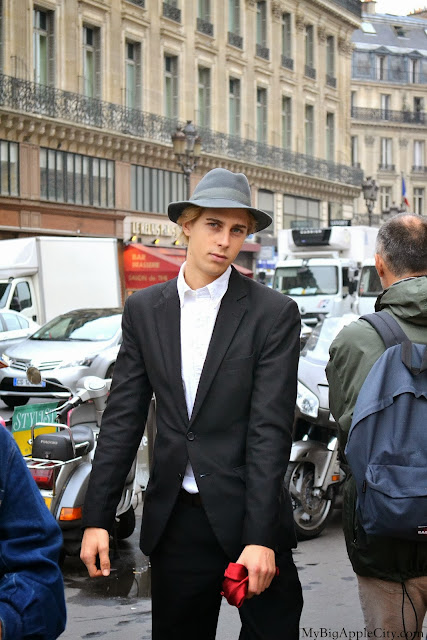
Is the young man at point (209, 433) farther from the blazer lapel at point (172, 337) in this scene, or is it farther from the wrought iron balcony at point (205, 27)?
the wrought iron balcony at point (205, 27)

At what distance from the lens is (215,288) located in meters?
3.05

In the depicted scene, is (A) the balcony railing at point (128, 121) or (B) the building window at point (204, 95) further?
(B) the building window at point (204, 95)

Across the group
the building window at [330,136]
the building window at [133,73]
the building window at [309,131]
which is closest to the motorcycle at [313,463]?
the building window at [133,73]

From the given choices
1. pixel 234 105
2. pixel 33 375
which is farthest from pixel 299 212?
pixel 33 375

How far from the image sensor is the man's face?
302cm

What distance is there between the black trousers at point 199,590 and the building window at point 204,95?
3752cm

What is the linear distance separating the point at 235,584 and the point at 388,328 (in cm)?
90

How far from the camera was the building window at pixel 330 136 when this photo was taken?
49969mm

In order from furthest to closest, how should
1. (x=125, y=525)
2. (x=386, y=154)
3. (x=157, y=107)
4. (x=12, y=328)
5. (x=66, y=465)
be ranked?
(x=386, y=154)
(x=157, y=107)
(x=12, y=328)
(x=125, y=525)
(x=66, y=465)

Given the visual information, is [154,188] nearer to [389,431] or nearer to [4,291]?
[4,291]

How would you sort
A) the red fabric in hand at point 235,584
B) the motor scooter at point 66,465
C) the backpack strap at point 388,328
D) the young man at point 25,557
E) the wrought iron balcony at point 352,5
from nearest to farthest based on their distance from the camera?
the young man at point 25,557 → the red fabric in hand at point 235,584 → the backpack strap at point 388,328 → the motor scooter at point 66,465 → the wrought iron balcony at point 352,5

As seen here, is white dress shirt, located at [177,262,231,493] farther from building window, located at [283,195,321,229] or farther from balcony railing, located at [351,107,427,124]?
balcony railing, located at [351,107,427,124]

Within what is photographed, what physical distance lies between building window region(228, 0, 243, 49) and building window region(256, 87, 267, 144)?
8.94 feet

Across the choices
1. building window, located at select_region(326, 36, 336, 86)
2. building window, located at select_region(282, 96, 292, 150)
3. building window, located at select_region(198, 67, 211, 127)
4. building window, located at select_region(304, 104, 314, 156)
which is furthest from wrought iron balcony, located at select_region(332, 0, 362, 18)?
building window, located at select_region(198, 67, 211, 127)
